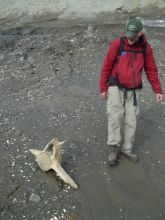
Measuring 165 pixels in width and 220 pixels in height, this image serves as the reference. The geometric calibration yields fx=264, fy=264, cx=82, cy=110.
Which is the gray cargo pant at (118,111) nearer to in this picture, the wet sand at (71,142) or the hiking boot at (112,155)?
the hiking boot at (112,155)

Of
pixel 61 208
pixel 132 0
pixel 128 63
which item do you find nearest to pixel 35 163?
pixel 61 208

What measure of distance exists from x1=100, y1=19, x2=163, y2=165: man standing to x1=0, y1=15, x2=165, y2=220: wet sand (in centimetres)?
47

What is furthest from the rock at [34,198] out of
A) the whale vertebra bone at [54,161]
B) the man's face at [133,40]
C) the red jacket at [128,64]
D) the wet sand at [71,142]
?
the man's face at [133,40]

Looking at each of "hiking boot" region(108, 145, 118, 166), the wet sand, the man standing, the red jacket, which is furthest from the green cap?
the wet sand

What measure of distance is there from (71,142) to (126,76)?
158 cm

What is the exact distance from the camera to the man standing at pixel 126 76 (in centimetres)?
338

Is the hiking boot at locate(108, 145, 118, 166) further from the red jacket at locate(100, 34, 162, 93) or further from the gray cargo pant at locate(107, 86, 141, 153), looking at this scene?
the red jacket at locate(100, 34, 162, 93)

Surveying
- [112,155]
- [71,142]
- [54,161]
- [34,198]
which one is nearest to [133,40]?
[112,155]

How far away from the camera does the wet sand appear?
10.9 feet

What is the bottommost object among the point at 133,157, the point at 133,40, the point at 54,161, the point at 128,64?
the point at 133,157

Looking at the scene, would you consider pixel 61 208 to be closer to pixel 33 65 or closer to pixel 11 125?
pixel 11 125

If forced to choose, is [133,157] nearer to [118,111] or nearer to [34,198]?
[118,111]

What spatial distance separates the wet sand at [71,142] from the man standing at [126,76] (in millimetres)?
470

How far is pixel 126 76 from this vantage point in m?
3.48
